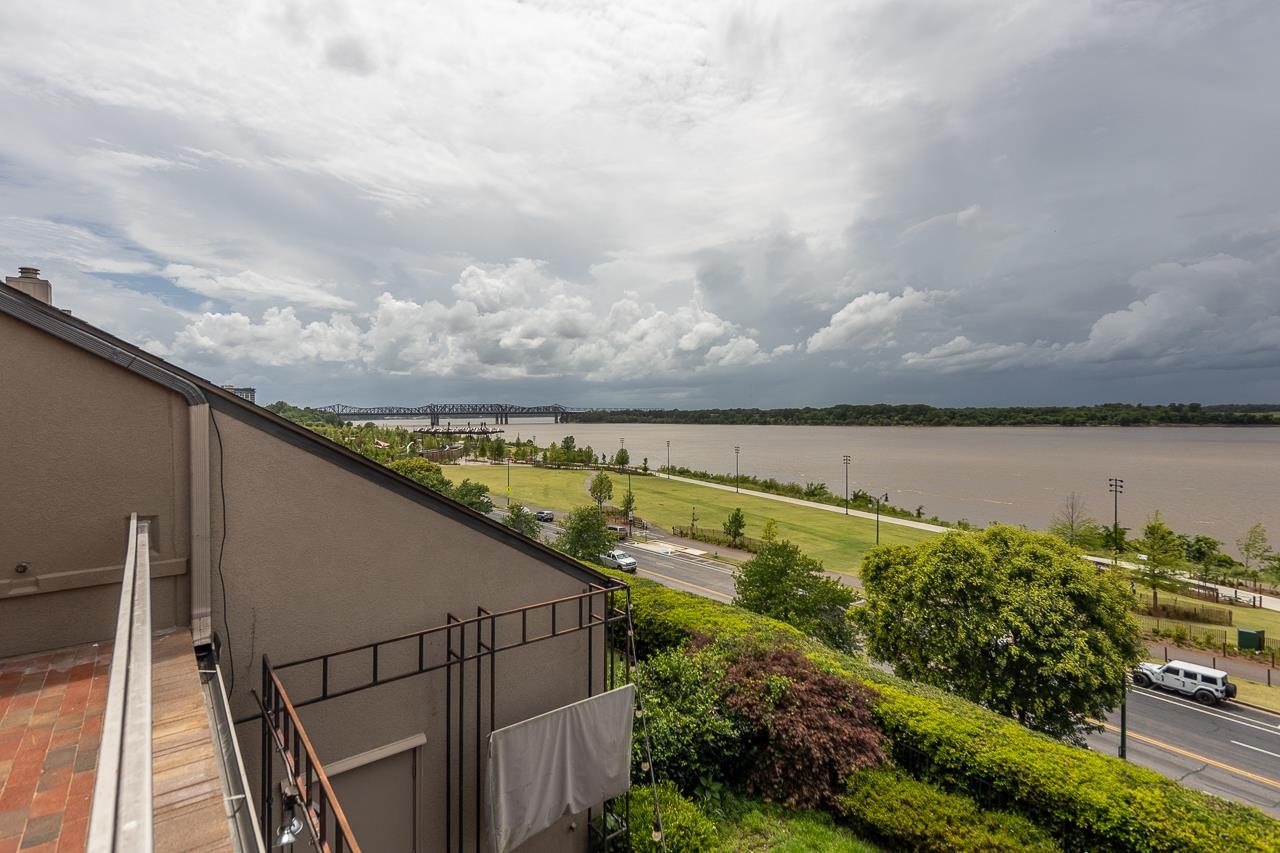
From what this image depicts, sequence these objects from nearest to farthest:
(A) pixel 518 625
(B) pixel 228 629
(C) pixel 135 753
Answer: (C) pixel 135 753, (B) pixel 228 629, (A) pixel 518 625

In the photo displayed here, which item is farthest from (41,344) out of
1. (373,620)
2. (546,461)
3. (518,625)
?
(546,461)

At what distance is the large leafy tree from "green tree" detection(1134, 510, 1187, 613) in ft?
66.9

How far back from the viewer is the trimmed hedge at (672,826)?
23.9 ft

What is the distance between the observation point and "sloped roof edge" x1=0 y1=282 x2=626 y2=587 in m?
4.16

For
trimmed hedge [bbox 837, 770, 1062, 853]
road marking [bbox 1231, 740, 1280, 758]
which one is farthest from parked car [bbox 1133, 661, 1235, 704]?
trimmed hedge [bbox 837, 770, 1062, 853]

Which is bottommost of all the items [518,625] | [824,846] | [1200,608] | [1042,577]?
[1200,608]

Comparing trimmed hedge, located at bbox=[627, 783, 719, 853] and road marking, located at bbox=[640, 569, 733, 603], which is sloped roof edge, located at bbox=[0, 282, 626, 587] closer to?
trimmed hedge, located at bbox=[627, 783, 719, 853]

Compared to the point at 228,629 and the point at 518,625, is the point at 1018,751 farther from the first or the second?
the point at 228,629

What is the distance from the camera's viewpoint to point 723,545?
40438 mm

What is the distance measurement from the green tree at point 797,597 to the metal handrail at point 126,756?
17742mm

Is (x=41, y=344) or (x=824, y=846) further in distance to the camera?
(x=824, y=846)

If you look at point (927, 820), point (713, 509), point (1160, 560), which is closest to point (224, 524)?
point (927, 820)

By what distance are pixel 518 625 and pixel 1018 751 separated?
8.26 metres

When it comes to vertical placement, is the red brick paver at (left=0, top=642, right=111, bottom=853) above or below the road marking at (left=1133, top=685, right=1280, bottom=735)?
above
